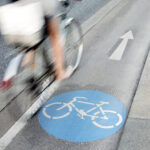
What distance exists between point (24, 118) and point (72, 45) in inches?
82.6

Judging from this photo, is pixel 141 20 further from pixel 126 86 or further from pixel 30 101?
pixel 30 101

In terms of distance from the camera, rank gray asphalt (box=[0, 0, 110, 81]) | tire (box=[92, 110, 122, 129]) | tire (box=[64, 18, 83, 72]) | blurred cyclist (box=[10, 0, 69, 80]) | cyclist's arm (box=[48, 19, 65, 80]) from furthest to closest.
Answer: gray asphalt (box=[0, 0, 110, 81]) < tire (box=[64, 18, 83, 72]) < cyclist's arm (box=[48, 19, 65, 80]) < blurred cyclist (box=[10, 0, 69, 80]) < tire (box=[92, 110, 122, 129])

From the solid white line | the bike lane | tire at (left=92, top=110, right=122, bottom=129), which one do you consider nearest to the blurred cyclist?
→ the bike lane

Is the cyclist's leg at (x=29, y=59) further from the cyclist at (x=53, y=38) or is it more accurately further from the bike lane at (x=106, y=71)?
the bike lane at (x=106, y=71)

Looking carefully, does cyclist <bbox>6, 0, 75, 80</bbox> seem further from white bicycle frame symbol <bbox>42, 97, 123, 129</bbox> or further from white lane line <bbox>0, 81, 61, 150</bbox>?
white bicycle frame symbol <bbox>42, 97, 123, 129</bbox>

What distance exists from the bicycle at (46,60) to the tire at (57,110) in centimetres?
37

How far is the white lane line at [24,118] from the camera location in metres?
3.81

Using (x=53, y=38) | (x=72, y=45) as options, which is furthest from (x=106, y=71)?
(x=53, y=38)

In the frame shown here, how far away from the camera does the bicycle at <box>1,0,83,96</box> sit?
13.7 feet

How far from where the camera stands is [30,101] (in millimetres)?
4613

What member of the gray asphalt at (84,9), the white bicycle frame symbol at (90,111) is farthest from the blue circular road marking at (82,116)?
the gray asphalt at (84,9)

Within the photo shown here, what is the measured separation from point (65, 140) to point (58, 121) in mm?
457

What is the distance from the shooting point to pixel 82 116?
164 inches

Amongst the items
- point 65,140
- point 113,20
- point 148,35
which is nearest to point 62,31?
point 65,140
